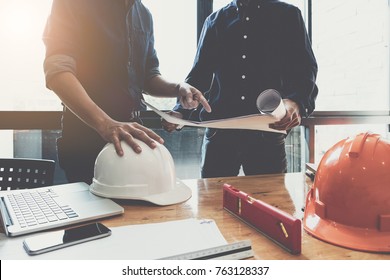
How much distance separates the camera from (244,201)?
72cm

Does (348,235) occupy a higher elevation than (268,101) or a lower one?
lower

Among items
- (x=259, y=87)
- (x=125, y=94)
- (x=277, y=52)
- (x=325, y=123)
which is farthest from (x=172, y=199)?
(x=325, y=123)

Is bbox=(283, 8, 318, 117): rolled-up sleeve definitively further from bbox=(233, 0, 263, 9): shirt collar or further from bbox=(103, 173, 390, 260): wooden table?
bbox=(103, 173, 390, 260): wooden table

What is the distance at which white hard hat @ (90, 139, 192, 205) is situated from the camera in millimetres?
819

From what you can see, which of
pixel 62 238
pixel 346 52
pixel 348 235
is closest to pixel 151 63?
→ pixel 62 238

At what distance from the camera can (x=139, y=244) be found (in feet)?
1.94

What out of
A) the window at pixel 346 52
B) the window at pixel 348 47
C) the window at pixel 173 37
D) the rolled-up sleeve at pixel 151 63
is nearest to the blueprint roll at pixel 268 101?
the rolled-up sleeve at pixel 151 63

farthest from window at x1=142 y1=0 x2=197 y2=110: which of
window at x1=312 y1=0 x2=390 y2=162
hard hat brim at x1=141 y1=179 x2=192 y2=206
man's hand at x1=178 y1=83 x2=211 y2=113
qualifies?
hard hat brim at x1=141 y1=179 x2=192 y2=206

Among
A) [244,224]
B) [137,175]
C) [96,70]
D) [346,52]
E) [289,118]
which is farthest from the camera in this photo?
[346,52]

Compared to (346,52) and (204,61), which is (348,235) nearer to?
(204,61)

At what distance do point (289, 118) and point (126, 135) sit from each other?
0.55m

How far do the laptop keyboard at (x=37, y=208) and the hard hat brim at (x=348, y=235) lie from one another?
542mm

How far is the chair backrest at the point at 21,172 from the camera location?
45.3 inches

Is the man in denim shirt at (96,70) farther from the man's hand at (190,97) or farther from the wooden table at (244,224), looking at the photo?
the wooden table at (244,224)
